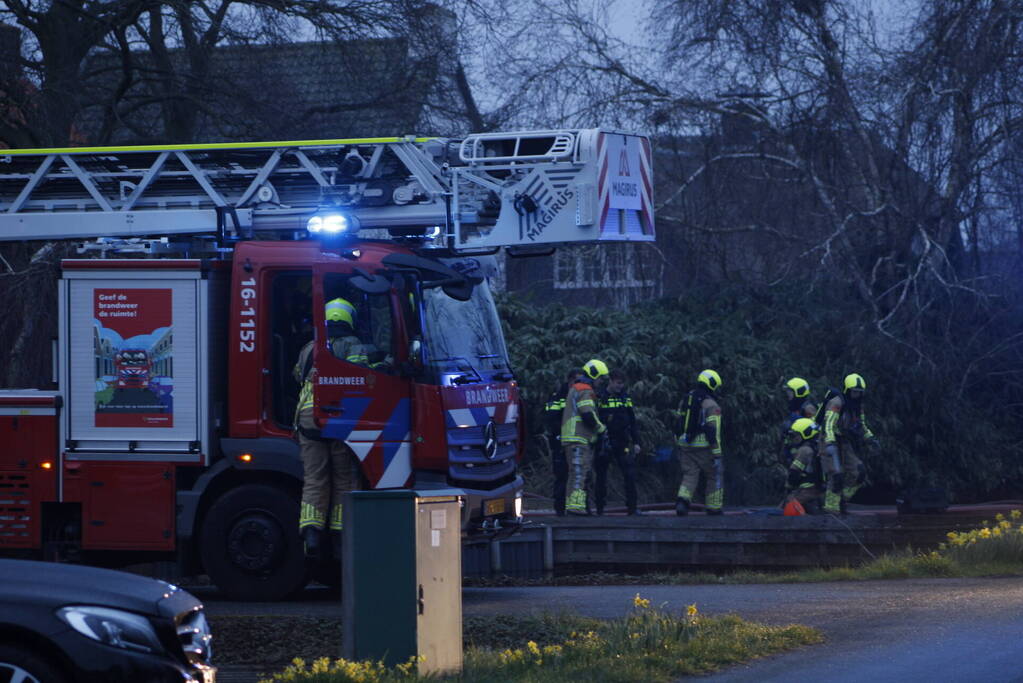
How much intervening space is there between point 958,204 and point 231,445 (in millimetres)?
12707

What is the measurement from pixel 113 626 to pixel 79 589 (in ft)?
0.77

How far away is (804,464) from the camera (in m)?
17.4

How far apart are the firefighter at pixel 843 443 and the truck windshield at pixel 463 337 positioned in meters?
6.38

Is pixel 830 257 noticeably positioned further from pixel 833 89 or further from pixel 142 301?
pixel 142 301

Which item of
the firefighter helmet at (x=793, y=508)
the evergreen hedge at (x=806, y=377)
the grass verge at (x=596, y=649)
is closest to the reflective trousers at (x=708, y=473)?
the firefighter helmet at (x=793, y=508)

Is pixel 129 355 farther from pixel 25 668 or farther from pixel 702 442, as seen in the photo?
pixel 702 442

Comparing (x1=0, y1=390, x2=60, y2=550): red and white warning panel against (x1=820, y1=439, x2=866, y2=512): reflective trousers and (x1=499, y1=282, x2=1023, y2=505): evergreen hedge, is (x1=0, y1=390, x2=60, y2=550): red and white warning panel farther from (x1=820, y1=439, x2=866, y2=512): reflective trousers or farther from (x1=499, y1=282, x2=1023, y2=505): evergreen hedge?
(x1=499, y1=282, x2=1023, y2=505): evergreen hedge

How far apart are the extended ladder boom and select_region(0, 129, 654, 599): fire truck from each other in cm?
2

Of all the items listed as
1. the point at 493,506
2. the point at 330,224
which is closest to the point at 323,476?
the point at 493,506

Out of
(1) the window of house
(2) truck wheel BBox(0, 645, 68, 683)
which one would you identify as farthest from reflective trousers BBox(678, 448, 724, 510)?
(2) truck wheel BBox(0, 645, 68, 683)

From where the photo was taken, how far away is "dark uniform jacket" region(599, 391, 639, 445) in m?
17.5

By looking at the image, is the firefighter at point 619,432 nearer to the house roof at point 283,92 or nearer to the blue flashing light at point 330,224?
the house roof at point 283,92

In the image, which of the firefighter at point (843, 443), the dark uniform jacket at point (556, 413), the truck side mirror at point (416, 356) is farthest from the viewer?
the dark uniform jacket at point (556, 413)

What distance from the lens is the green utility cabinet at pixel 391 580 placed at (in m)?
7.61
